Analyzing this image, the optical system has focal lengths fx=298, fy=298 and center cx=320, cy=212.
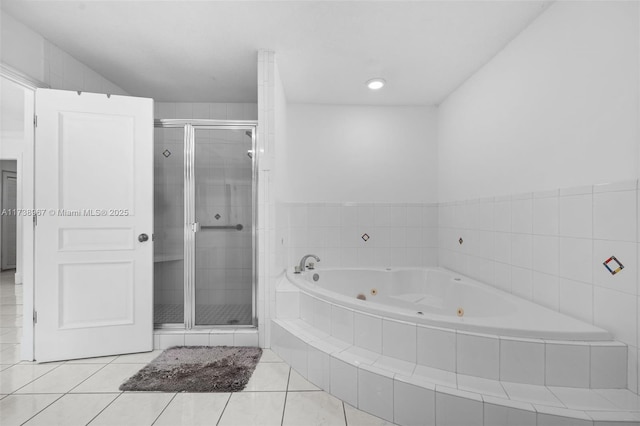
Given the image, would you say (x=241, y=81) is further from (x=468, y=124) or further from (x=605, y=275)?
(x=605, y=275)

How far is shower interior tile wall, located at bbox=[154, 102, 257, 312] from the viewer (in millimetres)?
2416

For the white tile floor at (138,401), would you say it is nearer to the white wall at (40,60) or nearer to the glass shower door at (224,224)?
the glass shower door at (224,224)

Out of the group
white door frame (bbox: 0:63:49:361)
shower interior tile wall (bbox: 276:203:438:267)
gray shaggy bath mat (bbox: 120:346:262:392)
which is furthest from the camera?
shower interior tile wall (bbox: 276:203:438:267)

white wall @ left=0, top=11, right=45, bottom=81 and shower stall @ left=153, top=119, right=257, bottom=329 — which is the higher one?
white wall @ left=0, top=11, right=45, bottom=81

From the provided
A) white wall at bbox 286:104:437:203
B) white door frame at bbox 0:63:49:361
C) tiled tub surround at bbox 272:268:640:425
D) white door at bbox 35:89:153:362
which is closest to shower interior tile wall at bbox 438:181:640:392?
tiled tub surround at bbox 272:268:640:425

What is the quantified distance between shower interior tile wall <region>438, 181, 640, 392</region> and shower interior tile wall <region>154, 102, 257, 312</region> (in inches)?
76.4

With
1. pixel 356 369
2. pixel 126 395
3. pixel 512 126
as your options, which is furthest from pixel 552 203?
pixel 126 395

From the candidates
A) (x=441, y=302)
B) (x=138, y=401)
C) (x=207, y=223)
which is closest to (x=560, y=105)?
(x=441, y=302)

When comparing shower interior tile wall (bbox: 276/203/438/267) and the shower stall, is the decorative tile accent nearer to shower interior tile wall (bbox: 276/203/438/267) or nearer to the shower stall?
shower interior tile wall (bbox: 276/203/438/267)

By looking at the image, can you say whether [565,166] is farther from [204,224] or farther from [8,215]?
[8,215]

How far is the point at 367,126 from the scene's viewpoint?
3.35 m

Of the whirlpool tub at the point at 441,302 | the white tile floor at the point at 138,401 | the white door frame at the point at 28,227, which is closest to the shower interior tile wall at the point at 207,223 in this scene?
the whirlpool tub at the point at 441,302

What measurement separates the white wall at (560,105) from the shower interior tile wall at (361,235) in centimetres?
85

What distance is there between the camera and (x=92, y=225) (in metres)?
2.19
